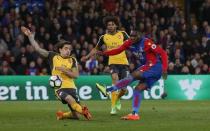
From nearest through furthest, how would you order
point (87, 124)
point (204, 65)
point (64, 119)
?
point (87, 124)
point (64, 119)
point (204, 65)

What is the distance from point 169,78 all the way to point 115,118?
370 inches

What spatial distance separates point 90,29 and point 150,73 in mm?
11873

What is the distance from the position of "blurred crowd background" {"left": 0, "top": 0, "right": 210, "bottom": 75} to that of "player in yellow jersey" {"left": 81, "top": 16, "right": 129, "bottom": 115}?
7.87 metres

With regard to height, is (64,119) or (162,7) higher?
(162,7)

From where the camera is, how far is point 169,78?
24.5 meters

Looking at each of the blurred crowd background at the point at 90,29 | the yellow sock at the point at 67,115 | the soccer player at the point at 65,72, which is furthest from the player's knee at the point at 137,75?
the blurred crowd background at the point at 90,29

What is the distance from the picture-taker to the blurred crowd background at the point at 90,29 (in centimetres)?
2564

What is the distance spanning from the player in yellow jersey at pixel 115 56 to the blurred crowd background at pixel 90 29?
25.8 feet

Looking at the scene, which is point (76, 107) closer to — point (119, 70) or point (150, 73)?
point (150, 73)

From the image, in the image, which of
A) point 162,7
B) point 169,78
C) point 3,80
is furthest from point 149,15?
point 3,80

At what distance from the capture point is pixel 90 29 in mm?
26844

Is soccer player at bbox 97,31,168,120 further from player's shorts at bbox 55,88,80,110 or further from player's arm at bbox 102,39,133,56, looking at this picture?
player's shorts at bbox 55,88,80,110

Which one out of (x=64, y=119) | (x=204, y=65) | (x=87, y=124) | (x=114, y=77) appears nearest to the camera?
(x=87, y=124)

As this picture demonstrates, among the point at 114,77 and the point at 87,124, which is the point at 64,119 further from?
the point at 114,77
